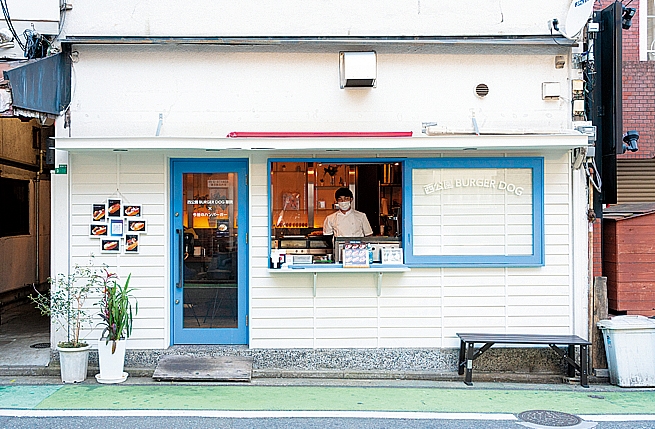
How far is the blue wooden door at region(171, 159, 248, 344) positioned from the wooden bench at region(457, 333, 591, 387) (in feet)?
9.22

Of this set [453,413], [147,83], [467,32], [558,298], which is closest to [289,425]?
[453,413]

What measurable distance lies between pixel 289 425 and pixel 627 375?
4.26 metres

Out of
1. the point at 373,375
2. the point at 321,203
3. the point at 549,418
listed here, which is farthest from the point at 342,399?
the point at 321,203

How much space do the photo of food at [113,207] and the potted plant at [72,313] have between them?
0.73 m

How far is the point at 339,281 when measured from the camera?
870cm

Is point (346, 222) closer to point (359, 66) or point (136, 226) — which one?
point (359, 66)

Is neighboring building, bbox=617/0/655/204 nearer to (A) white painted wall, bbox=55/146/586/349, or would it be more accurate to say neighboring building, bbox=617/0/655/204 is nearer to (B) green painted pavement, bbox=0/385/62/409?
(A) white painted wall, bbox=55/146/586/349

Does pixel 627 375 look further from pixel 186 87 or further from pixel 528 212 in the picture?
pixel 186 87

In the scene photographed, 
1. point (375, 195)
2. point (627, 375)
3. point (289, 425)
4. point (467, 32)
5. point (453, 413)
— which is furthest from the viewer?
point (375, 195)

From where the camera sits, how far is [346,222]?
10219 millimetres

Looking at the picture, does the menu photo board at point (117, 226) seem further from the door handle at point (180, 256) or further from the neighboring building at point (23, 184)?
the neighboring building at point (23, 184)

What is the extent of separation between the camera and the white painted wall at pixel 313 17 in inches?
341

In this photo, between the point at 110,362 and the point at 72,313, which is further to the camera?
the point at 72,313

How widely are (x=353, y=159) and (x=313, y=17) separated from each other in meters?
1.86
